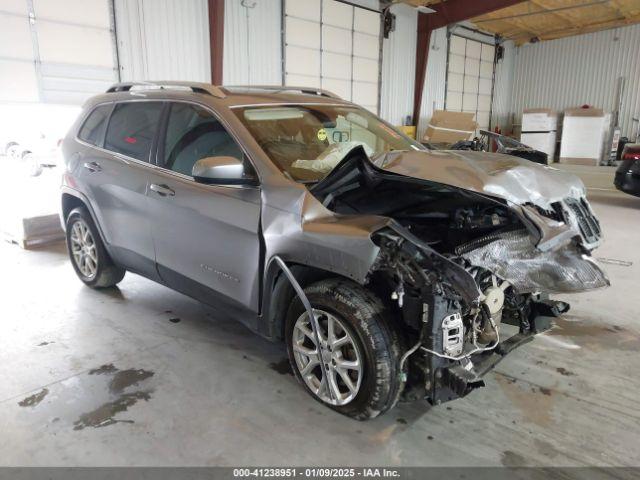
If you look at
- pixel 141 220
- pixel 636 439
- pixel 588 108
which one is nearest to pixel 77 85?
pixel 141 220

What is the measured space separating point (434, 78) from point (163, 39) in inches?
364

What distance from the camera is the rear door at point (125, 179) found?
3.03m

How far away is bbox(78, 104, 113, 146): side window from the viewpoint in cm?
352

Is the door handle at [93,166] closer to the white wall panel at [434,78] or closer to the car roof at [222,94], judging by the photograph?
the car roof at [222,94]

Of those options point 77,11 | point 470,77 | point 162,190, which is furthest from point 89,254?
point 470,77

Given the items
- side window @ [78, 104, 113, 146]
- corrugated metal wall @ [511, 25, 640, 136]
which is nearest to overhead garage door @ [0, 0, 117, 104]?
side window @ [78, 104, 113, 146]

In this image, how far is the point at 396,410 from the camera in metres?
2.30

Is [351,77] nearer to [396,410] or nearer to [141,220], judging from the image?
[141,220]

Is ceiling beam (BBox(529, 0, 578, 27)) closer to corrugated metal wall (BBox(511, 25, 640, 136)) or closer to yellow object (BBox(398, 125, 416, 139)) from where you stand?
corrugated metal wall (BBox(511, 25, 640, 136))

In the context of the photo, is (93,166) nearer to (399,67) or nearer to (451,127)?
(451,127)

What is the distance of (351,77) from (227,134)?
32.6 feet

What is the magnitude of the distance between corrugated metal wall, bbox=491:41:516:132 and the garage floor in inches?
636

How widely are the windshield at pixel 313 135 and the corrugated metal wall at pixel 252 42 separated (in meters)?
6.58

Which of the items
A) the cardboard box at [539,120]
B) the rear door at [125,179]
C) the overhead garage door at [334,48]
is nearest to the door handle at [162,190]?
the rear door at [125,179]
